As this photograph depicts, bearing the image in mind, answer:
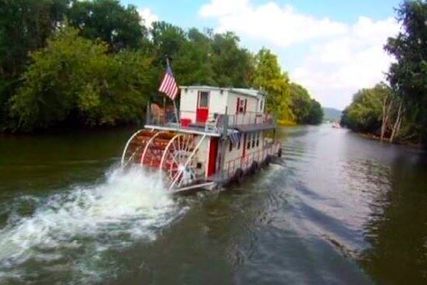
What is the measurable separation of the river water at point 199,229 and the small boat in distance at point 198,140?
99 cm

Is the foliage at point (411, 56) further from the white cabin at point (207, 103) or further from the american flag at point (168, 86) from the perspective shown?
the american flag at point (168, 86)

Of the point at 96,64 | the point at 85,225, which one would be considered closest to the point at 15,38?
the point at 96,64

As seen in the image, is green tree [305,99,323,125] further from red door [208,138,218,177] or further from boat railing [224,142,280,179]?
red door [208,138,218,177]

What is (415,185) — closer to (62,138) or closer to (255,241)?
(255,241)

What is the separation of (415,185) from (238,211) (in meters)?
17.6

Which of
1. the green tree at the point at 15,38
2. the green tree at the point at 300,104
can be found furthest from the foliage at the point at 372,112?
the green tree at the point at 15,38

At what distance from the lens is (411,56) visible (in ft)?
150

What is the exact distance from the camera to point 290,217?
73.6 ft

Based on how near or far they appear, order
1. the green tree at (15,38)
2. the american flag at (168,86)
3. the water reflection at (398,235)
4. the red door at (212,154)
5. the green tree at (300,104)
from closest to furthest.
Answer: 1. the water reflection at (398,235)
2. the american flag at (168,86)
3. the red door at (212,154)
4. the green tree at (15,38)
5. the green tree at (300,104)

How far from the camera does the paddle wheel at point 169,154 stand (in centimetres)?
2481

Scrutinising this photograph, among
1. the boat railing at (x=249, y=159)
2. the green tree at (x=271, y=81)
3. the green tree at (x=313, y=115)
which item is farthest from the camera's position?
the green tree at (x=313, y=115)

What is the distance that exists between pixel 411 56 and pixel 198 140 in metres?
28.3

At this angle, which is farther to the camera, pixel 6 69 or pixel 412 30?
pixel 6 69

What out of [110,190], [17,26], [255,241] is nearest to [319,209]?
[255,241]
